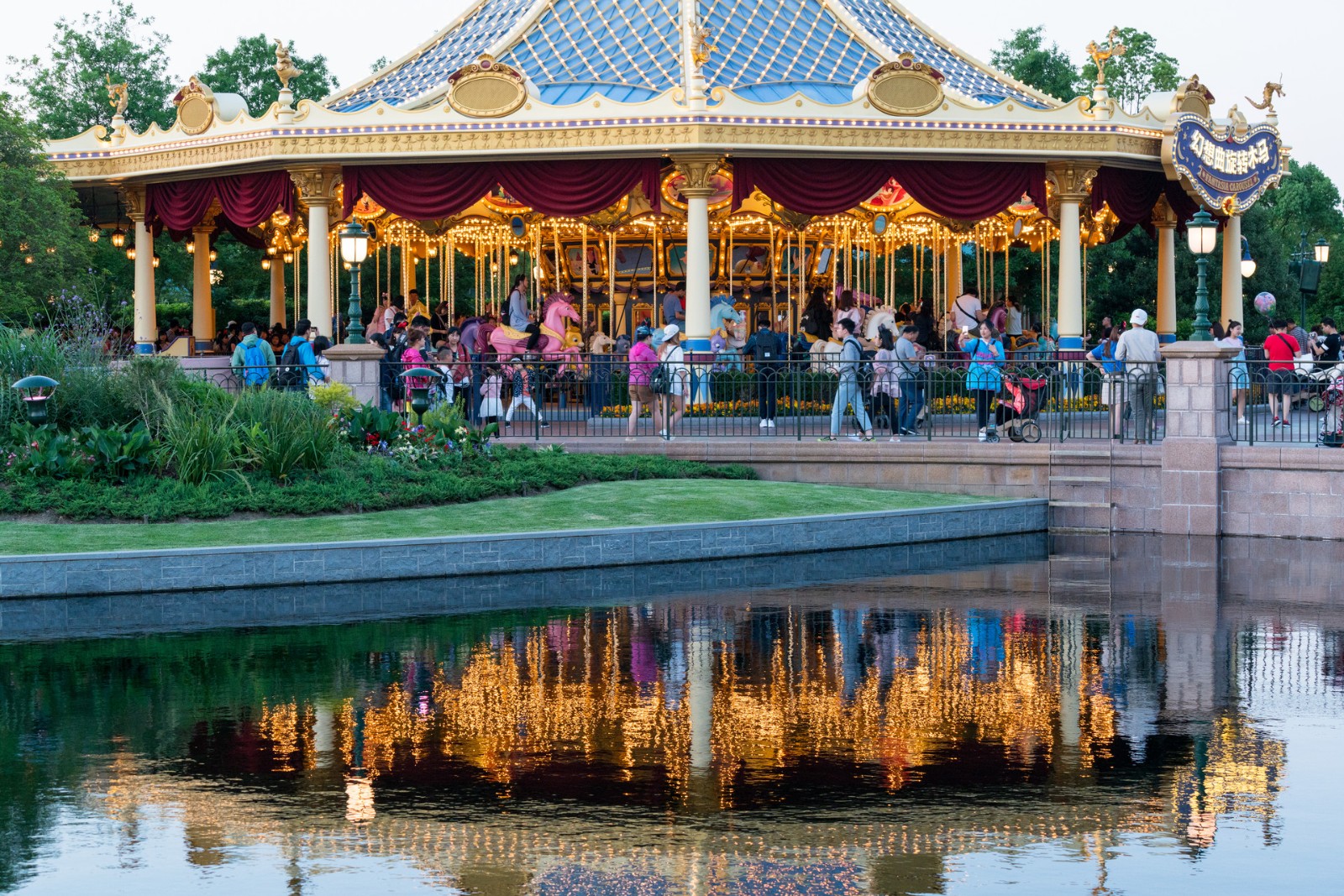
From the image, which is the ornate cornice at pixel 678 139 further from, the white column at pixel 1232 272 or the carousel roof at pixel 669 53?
the white column at pixel 1232 272

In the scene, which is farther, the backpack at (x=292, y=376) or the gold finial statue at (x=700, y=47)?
the gold finial statue at (x=700, y=47)

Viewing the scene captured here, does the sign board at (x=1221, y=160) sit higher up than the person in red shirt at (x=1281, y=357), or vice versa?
→ the sign board at (x=1221, y=160)

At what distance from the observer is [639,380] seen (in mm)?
24484

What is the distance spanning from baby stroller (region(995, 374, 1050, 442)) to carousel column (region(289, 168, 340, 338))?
11216 millimetres

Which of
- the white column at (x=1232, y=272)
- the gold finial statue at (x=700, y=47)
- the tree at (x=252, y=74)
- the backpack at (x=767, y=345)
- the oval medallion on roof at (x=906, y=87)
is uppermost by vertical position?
the tree at (x=252, y=74)

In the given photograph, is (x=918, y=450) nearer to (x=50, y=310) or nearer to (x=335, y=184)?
(x=335, y=184)

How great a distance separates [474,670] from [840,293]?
2175 centimetres

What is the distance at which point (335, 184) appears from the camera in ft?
98.4

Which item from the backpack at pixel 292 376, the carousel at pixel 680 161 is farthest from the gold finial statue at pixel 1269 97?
the backpack at pixel 292 376

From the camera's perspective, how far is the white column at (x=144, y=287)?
107 ft

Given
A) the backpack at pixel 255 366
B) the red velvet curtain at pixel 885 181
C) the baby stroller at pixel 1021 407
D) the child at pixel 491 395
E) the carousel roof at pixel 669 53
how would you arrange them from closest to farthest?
the baby stroller at pixel 1021 407 → the backpack at pixel 255 366 → the child at pixel 491 395 → the red velvet curtain at pixel 885 181 → the carousel roof at pixel 669 53

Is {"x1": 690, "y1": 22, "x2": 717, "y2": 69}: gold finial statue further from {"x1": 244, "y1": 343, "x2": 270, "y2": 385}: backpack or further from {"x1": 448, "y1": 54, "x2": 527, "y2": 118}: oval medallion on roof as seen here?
{"x1": 244, "y1": 343, "x2": 270, "y2": 385}: backpack

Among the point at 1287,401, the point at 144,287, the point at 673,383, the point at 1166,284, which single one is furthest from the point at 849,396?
the point at 144,287

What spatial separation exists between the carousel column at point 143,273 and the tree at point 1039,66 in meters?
31.3
